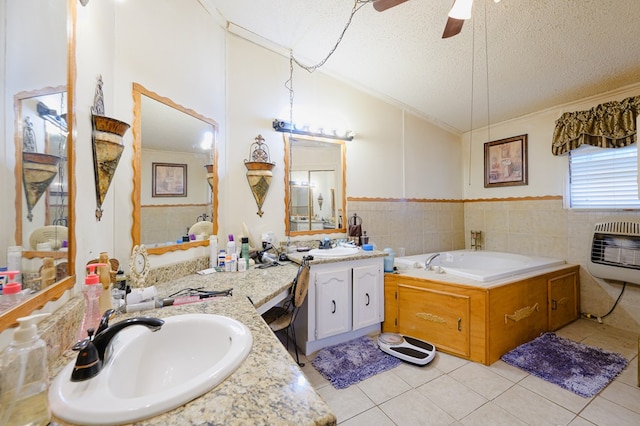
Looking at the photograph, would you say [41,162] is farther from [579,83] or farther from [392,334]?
[579,83]

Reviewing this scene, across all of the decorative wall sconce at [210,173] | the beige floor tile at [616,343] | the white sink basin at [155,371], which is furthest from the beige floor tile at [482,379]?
the decorative wall sconce at [210,173]

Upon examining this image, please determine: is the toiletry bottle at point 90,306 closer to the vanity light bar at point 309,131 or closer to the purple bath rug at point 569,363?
the vanity light bar at point 309,131

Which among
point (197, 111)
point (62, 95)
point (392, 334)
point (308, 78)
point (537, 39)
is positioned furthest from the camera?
point (308, 78)

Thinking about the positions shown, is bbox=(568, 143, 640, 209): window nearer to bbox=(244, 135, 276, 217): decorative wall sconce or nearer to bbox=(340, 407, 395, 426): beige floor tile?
bbox=(340, 407, 395, 426): beige floor tile

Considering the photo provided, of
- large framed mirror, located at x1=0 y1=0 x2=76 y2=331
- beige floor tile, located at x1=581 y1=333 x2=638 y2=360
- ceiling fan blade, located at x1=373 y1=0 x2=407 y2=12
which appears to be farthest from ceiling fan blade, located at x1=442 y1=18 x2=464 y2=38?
beige floor tile, located at x1=581 y1=333 x2=638 y2=360

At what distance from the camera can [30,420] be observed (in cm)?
46

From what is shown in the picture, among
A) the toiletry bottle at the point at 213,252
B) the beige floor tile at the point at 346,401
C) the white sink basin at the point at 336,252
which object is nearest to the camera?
the beige floor tile at the point at 346,401

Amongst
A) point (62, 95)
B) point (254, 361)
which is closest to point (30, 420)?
point (254, 361)

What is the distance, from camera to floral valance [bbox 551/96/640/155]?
8.02ft

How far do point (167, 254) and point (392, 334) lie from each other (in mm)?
2019

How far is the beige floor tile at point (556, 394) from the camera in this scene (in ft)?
5.38

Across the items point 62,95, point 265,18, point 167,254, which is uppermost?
point 265,18

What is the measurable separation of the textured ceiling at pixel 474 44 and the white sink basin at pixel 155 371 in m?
2.31

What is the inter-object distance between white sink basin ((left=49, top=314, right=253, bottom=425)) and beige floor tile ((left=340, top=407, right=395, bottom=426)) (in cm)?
113
